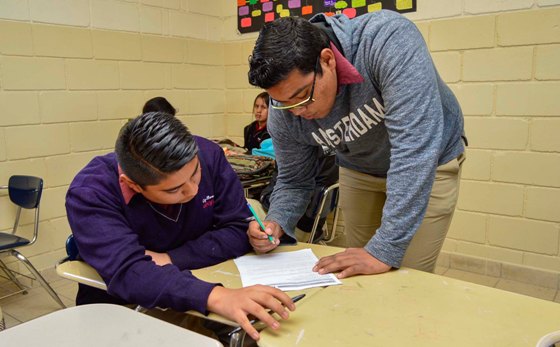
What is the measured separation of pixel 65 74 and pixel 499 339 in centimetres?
298

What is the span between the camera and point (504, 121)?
2744 mm

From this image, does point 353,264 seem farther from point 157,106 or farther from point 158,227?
point 157,106

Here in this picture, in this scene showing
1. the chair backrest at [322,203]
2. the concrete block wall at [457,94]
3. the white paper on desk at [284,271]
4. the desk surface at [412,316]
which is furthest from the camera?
the concrete block wall at [457,94]

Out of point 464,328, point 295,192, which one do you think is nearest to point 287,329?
point 464,328

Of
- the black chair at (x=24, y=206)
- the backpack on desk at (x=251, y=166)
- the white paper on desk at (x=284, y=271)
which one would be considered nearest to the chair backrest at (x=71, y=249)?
the white paper on desk at (x=284, y=271)

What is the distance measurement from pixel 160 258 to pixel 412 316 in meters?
0.67

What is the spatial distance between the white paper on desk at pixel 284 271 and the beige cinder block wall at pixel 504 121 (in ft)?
6.15

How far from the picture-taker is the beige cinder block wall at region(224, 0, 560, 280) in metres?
2.60

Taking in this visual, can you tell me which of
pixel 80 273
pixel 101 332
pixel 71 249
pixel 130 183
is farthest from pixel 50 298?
pixel 101 332

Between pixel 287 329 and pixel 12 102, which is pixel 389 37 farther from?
pixel 12 102

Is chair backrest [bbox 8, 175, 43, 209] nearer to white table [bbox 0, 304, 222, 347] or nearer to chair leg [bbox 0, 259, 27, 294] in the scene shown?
chair leg [bbox 0, 259, 27, 294]

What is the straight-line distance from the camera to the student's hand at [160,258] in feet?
4.10

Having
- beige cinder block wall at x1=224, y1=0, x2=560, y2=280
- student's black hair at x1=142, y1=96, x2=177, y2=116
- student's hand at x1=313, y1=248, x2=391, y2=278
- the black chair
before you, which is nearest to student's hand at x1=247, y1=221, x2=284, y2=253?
student's hand at x1=313, y1=248, x2=391, y2=278

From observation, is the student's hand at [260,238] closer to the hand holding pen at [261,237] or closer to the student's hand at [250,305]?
the hand holding pen at [261,237]
